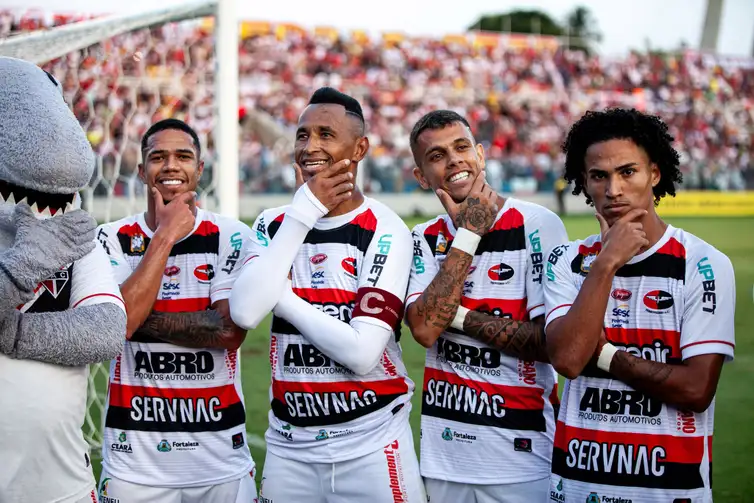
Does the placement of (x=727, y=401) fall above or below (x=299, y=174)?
below

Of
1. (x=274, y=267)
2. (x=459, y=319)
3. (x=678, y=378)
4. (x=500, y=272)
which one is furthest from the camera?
(x=500, y=272)

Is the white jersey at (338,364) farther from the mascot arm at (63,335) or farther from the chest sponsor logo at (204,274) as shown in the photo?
the mascot arm at (63,335)

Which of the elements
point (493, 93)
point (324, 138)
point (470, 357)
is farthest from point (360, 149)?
point (493, 93)

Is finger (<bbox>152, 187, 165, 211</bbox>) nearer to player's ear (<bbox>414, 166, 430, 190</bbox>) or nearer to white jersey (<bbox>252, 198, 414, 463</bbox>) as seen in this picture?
white jersey (<bbox>252, 198, 414, 463</bbox>)

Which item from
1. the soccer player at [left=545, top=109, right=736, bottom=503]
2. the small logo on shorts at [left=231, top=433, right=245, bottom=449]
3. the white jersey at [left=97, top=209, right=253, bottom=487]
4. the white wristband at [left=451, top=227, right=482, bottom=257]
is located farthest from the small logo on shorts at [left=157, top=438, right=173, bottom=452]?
the soccer player at [left=545, top=109, right=736, bottom=503]

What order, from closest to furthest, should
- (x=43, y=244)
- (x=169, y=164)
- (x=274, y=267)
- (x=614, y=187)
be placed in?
(x=43, y=244) < (x=614, y=187) < (x=274, y=267) < (x=169, y=164)

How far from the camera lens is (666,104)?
34.3 meters

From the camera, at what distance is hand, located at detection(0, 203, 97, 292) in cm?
235

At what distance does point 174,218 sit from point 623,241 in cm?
190

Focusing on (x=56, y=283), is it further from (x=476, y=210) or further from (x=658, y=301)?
(x=658, y=301)

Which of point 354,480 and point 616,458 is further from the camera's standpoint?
point 354,480

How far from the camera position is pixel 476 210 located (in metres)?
3.28

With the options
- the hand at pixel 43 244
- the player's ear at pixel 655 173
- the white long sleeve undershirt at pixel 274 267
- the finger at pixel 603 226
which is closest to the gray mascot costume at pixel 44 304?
the hand at pixel 43 244

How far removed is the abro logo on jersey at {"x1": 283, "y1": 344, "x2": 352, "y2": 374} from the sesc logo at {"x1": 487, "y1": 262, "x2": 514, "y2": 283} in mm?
718
